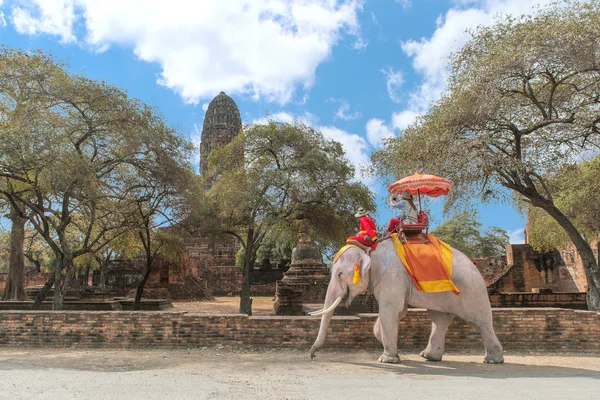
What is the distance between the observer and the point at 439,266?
6.46 m

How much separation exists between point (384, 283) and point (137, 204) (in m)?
9.74

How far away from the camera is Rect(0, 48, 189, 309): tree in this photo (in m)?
11.0

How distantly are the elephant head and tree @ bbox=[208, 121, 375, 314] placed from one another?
23.0 ft

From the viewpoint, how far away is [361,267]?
21.4 ft

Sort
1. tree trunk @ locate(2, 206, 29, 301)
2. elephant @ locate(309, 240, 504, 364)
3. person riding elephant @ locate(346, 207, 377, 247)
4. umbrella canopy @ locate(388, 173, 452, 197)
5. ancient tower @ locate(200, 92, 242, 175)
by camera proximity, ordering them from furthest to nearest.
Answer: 1. ancient tower @ locate(200, 92, 242, 175)
2. tree trunk @ locate(2, 206, 29, 301)
3. umbrella canopy @ locate(388, 173, 452, 197)
4. person riding elephant @ locate(346, 207, 377, 247)
5. elephant @ locate(309, 240, 504, 364)

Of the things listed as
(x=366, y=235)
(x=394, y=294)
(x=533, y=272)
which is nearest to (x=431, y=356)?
(x=394, y=294)

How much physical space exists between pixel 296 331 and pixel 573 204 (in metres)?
11.3

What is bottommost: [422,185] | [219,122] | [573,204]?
[422,185]

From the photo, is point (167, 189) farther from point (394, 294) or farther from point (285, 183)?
point (394, 294)

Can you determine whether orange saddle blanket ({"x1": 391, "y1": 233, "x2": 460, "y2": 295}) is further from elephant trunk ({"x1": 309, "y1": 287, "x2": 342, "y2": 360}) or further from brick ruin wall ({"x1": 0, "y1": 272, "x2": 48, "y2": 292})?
brick ruin wall ({"x1": 0, "y1": 272, "x2": 48, "y2": 292})

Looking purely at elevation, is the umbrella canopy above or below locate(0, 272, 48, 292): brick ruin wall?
above

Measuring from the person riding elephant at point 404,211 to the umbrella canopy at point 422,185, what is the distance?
99 mm

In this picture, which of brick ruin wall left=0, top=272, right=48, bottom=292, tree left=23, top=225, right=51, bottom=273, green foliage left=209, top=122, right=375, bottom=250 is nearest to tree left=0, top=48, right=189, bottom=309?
green foliage left=209, top=122, right=375, bottom=250

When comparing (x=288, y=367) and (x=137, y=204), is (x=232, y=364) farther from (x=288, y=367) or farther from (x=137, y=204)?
(x=137, y=204)
